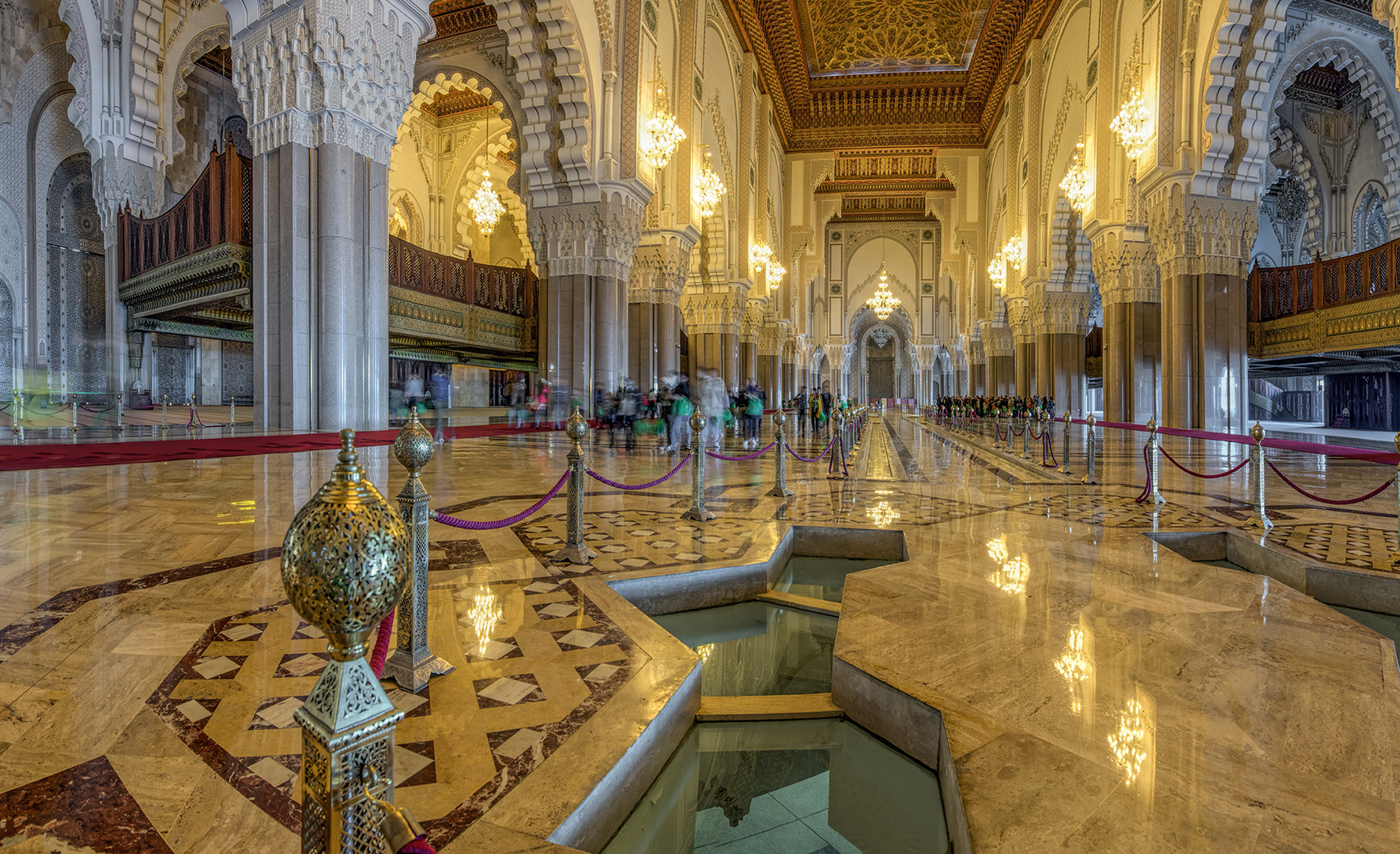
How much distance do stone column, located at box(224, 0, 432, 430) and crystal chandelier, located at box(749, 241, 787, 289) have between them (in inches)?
479

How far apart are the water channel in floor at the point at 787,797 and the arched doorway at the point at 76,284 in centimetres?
1639

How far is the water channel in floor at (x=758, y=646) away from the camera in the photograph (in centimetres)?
262

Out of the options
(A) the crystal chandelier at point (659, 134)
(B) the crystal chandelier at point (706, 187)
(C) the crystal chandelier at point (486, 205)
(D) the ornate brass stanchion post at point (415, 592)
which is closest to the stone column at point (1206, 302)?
(B) the crystal chandelier at point (706, 187)

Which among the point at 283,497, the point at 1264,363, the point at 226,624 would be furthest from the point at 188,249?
the point at 1264,363

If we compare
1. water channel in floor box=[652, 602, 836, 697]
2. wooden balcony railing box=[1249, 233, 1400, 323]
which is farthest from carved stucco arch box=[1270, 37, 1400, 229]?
water channel in floor box=[652, 602, 836, 697]

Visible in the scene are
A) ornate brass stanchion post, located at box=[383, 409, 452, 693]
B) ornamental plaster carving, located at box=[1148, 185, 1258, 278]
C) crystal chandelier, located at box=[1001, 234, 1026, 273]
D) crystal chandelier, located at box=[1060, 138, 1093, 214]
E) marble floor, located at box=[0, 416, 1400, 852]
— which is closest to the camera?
marble floor, located at box=[0, 416, 1400, 852]

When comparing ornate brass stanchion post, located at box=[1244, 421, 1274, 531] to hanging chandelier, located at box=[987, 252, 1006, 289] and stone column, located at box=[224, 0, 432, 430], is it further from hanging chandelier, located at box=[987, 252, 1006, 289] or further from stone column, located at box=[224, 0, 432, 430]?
hanging chandelier, located at box=[987, 252, 1006, 289]

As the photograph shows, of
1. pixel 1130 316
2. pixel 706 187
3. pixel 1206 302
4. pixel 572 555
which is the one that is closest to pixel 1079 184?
pixel 1130 316

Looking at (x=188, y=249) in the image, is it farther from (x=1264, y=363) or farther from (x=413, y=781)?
(x=1264, y=363)

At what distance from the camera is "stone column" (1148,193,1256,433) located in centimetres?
1062

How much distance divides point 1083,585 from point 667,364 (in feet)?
38.4

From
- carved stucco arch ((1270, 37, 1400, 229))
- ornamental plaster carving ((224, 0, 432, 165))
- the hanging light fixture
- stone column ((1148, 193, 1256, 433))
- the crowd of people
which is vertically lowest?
the crowd of people

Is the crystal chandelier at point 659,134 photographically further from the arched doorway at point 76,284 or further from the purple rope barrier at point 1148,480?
the arched doorway at point 76,284

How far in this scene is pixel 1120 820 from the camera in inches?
52.3
